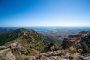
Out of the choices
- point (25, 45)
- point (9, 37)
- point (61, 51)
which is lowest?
point (9, 37)

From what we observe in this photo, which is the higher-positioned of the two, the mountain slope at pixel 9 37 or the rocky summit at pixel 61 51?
the rocky summit at pixel 61 51

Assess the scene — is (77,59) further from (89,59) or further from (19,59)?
(19,59)

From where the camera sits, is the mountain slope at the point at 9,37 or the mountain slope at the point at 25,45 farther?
the mountain slope at the point at 9,37

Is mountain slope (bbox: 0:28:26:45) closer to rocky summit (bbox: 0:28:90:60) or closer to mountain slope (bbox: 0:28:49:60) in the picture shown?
mountain slope (bbox: 0:28:49:60)

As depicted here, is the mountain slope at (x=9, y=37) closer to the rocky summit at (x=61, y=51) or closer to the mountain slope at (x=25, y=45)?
the mountain slope at (x=25, y=45)

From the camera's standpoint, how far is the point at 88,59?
289 centimetres

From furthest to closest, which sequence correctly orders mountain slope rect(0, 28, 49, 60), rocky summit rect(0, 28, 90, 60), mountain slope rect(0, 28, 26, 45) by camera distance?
mountain slope rect(0, 28, 26, 45)
mountain slope rect(0, 28, 49, 60)
rocky summit rect(0, 28, 90, 60)

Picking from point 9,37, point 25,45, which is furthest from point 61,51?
point 9,37

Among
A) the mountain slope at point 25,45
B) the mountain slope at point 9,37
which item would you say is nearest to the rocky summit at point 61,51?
the mountain slope at point 25,45

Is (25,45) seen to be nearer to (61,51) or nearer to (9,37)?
(61,51)

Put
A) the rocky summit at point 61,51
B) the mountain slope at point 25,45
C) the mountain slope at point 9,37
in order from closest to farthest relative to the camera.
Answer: the rocky summit at point 61,51, the mountain slope at point 25,45, the mountain slope at point 9,37

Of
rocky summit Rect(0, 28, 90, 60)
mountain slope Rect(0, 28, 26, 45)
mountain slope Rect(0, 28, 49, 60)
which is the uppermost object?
rocky summit Rect(0, 28, 90, 60)

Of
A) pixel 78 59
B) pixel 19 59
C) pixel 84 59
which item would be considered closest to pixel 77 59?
pixel 78 59

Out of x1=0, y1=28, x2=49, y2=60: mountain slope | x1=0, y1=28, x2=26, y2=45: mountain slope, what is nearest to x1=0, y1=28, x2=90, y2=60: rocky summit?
x1=0, y1=28, x2=49, y2=60: mountain slope
